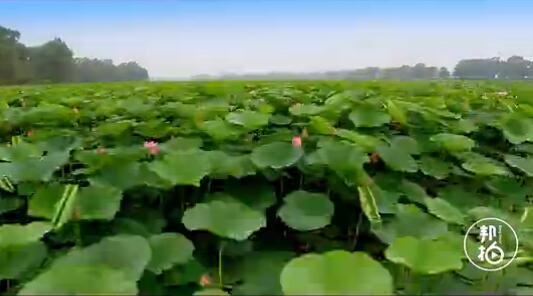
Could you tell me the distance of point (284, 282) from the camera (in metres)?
0.61

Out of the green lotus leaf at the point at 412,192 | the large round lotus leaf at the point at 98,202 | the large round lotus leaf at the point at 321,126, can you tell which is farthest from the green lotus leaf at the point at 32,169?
the green lotus leaf at the point at 412,192

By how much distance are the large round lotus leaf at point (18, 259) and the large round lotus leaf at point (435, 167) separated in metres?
0.82

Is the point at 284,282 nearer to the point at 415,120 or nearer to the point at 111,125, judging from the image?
the point at 111,125

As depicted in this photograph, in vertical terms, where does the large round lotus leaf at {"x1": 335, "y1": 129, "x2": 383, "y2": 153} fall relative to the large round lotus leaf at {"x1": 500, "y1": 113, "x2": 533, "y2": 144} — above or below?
above

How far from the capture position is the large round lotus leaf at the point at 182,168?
0.92 metres

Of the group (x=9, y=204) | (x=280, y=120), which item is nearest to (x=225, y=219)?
(x=9, y=204)

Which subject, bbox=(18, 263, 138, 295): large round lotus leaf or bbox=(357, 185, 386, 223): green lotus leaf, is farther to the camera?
bbox=(357, 185, 386, 223): green lotus leaf

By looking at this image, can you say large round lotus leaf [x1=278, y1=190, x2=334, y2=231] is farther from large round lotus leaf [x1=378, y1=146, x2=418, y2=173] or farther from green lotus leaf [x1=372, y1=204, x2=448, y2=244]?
large round lotus leaf [x1=378, y1=146, x2=418, y2=173]

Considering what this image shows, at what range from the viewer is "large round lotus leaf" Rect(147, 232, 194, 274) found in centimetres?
76

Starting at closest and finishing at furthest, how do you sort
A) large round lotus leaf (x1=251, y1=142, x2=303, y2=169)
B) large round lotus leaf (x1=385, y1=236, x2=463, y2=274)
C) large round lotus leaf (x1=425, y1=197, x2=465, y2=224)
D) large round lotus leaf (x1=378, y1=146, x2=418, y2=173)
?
large round lotus leaf (x1=385, y1=236, x2=463, y2=274)
large round lotus leaf (x1=425, y1=197, x2=465, y2=224)
large round lotus leaf (x1=251, y1=142, x2=303, y2=169)
large round lotus leaf (x1=378, y1=146, x2=418, y2=173)

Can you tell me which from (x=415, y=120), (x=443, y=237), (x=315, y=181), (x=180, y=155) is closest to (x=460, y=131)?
(x=415, y=120)

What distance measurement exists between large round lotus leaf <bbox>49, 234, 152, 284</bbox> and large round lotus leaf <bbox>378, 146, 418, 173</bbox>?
583 mm

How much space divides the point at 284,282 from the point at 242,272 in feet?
0.83

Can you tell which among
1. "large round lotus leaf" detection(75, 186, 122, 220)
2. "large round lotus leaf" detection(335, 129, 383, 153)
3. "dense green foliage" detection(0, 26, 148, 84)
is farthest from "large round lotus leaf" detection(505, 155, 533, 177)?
"dense green foliage" detection(0, 26, 148, 84)
